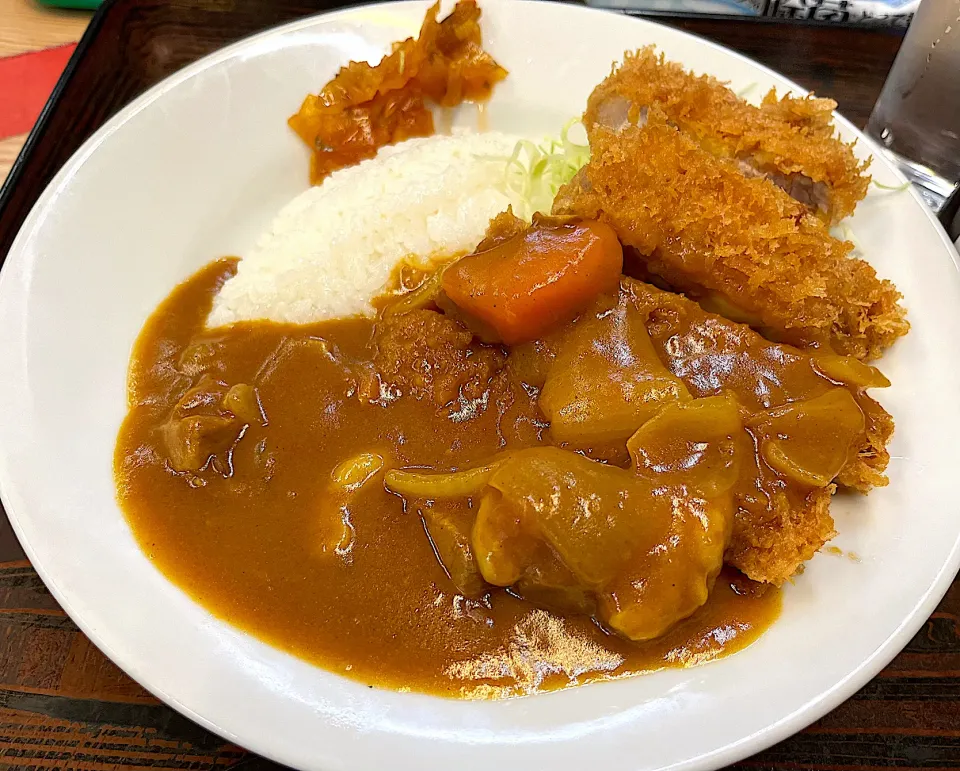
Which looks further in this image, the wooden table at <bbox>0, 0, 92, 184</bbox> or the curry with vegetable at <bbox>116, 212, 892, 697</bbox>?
the wooden table at <bbox>0, 0, 92, 184</bbox>

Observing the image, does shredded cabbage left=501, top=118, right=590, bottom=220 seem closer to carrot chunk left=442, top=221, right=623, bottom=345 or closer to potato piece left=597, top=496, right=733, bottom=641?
carrot chunk left=442, top=221, right=623, bottom=345

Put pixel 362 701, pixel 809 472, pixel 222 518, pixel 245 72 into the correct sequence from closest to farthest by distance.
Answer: pixel 362 701
pixel 809 472
pixel 222 518
pixel 245 72

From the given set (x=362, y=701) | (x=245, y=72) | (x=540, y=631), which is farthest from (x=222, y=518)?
(x=245, y=72)

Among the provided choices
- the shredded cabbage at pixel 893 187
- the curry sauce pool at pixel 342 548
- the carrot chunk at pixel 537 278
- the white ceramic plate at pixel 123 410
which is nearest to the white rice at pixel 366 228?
the white ceramic plate at pixel 123 410

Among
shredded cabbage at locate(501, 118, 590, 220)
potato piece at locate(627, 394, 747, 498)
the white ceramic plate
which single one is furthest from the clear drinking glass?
potato piece at locate(627, 394, 747, 498)

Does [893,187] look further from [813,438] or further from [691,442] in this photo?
[691,442]

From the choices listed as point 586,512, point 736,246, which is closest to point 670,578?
point 586,512

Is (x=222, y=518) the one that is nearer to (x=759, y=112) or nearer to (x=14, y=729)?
(x=14, y=729)
